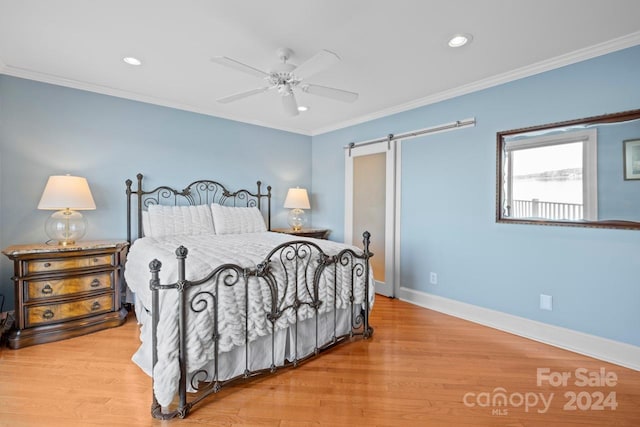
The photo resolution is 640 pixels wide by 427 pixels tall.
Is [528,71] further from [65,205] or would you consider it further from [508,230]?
[65,205]

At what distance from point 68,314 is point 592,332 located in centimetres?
453

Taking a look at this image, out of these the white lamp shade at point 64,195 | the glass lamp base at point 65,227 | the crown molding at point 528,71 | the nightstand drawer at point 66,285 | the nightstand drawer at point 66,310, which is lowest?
the nightstand drawer at point 66,310

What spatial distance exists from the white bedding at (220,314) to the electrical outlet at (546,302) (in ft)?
5.10

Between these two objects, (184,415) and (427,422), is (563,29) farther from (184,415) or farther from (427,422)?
(184,415)

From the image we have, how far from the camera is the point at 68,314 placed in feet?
8.71

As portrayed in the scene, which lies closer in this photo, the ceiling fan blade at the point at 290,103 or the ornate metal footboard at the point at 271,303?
the ornate metal footboard at the point at 271,303

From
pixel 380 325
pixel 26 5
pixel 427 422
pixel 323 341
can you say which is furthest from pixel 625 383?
pixel 26 5

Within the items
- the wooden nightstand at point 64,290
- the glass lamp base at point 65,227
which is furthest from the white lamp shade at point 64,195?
the wooden nightstand at point 64,290

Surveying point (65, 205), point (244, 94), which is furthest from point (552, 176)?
point (65, 205)

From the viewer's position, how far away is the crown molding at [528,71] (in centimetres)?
224

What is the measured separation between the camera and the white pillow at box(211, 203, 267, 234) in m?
3.63

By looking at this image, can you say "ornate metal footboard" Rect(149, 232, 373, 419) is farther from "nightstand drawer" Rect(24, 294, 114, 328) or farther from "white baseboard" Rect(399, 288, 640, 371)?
"nightstand drawer" Rect(24, 294, 114, 328)

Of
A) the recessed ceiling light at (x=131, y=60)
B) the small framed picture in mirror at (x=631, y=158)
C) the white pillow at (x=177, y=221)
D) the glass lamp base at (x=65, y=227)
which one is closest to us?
the small framed picture in mirror at (x=631, y=158)

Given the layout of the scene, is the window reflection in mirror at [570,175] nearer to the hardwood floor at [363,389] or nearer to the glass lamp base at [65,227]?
the hardwood floor at [363,389]
